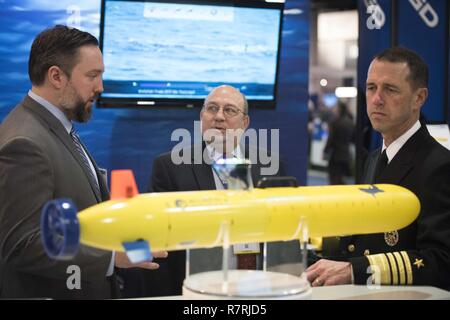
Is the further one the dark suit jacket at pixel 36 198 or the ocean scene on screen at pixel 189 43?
the ocean scene on screen at pixel 189 43

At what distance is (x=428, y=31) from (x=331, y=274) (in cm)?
414

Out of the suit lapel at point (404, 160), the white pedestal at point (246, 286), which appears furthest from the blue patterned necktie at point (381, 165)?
the white pedestal at point (246, 286)

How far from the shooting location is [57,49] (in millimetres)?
2492

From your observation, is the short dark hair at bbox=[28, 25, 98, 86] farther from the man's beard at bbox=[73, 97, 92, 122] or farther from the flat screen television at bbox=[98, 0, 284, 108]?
the flat screen television at bbox=[98, 0, 284, 108]

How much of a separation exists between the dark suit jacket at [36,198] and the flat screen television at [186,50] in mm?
2461

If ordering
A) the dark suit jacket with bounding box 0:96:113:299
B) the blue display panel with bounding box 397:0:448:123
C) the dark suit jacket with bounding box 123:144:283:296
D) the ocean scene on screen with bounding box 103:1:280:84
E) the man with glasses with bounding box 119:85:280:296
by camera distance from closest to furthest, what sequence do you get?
1. the dark suit jacket with bounding box 0:96:113:299
2. the man with glasses with bounding box 119:85:280:296
3. the dark suit jacket with bounding box 123:144:283:296
4. the ocean scene on screen with bounding box 103:1:280:84
5. the blue display panel with bounding box 397:0:448:123

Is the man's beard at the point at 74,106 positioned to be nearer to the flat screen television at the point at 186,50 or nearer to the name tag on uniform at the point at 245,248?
the name tag on uniform at the point at 245,248

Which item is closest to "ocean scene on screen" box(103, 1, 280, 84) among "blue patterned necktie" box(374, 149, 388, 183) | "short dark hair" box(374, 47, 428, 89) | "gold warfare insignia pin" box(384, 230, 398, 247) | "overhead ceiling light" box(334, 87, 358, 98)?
"short dark hair" box(374, 47, 428, 89)

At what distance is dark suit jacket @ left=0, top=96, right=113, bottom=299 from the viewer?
83.4 inches

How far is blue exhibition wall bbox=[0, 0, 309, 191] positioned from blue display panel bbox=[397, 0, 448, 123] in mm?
901

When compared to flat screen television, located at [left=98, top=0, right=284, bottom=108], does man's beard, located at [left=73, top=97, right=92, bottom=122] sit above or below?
below

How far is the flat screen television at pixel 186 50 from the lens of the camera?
485 cm

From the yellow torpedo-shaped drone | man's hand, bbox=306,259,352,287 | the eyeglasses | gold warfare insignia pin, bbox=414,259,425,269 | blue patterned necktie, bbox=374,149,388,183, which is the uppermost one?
the eyeglasses
